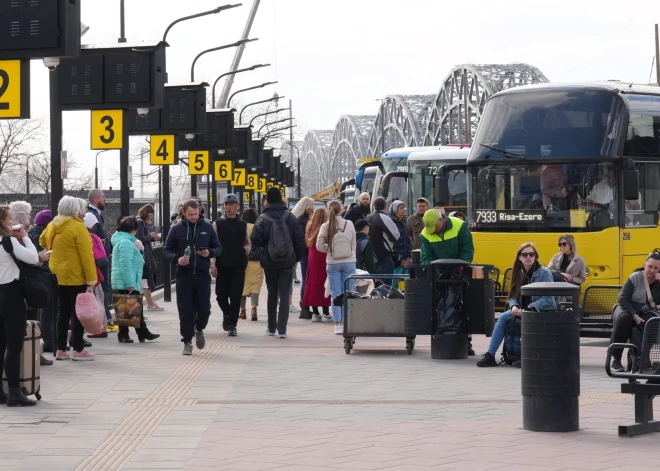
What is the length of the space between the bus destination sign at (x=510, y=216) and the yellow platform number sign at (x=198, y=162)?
1074 cm

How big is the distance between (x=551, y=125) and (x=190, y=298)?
6.95m

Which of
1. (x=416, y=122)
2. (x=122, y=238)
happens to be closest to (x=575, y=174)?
(x=122, y=238)

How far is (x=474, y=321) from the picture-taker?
1479 cm

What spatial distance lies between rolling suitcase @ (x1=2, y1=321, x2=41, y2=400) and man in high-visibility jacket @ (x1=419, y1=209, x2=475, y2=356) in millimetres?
5601

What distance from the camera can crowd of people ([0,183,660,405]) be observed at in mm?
12760

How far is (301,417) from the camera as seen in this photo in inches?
407

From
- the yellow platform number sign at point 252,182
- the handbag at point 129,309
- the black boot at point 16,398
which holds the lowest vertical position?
the black boot at point 16,398

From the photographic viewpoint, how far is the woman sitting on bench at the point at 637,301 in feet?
42.3

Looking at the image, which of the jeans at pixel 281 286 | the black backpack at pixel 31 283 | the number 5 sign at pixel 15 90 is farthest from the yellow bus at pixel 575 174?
the black backpack at pixel 31 283

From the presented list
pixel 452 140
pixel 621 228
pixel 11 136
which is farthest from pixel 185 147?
pixel 452 140

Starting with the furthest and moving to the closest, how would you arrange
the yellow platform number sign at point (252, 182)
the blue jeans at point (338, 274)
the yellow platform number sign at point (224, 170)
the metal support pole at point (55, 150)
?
the yellow platform number sign at point (252, 182)
the yellow platform number sign at point (224, 170)
the blue jeans at point (338, 274)
the metal support pole at point (55, 150)

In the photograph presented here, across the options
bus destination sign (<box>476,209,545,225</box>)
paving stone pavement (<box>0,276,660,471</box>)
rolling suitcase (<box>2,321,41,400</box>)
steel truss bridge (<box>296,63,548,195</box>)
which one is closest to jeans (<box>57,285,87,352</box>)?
paving stone pavement (<box>0,276,660,471</box>)

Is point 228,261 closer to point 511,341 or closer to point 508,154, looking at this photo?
point 508,154

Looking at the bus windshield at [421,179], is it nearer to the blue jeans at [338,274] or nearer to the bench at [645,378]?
the blue jeans at [338,274]
